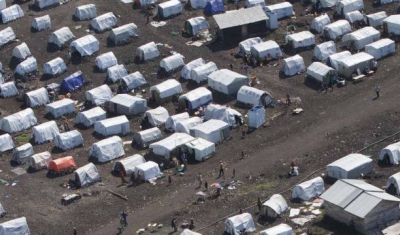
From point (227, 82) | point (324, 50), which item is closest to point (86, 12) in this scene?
point (227, 82)

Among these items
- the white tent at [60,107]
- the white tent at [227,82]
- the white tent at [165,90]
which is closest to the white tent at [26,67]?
the white tent at [60,107]

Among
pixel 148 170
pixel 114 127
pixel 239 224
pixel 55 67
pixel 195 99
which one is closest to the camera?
pixel 239 224

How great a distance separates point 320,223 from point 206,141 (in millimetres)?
15001

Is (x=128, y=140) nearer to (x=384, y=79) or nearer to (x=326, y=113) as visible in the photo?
(x=326, y=113)

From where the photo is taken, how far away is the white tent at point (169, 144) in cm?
8362

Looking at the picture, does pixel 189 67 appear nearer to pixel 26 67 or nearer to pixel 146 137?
pixel 146 137

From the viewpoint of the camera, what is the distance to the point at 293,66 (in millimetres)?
Result: 96062

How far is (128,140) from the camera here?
8825 cm

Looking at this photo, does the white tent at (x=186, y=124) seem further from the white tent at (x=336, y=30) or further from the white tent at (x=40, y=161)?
the white tent at (x=336, y=30)

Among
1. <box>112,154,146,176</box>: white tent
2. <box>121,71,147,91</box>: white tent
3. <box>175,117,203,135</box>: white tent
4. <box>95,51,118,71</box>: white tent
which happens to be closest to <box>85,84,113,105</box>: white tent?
<box>121,71,147,91</box>: white tent

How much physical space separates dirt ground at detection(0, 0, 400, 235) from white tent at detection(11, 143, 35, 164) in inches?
37.3

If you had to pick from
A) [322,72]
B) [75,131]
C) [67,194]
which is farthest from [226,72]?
[67,194]

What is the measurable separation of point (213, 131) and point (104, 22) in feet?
86.0

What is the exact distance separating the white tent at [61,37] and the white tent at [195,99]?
57.2 ft
